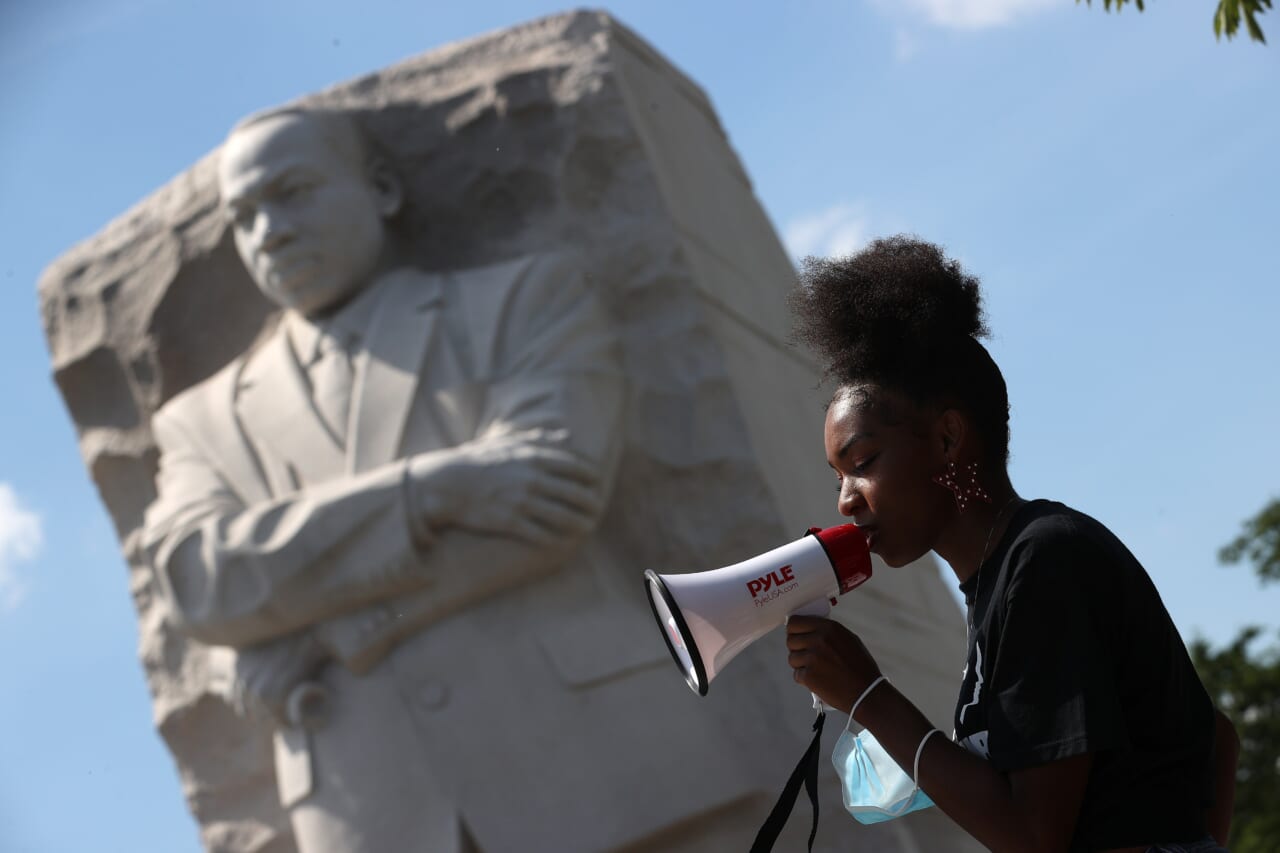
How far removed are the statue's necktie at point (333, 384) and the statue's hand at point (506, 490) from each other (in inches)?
18.5

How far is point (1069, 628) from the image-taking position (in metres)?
1.77

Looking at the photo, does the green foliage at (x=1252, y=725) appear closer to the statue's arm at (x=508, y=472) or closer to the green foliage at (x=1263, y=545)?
the green foliage at (x=1263, y=545)

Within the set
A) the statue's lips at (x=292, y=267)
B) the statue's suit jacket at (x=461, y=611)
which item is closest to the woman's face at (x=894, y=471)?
the statue's suit jacket at (x=461, y=611)

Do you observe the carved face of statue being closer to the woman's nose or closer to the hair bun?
the hair bun

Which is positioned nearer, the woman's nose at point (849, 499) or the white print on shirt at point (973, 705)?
the white print on shirt at point (973, 705)

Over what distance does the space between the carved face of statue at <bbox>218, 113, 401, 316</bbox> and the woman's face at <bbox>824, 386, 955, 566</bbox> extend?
371cm

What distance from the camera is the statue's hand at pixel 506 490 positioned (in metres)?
4.79

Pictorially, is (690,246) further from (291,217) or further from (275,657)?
(275,657)

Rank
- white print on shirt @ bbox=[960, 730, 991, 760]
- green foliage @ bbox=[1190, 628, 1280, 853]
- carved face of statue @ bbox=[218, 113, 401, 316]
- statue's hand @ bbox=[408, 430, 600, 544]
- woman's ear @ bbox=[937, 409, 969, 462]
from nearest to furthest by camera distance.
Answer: white print on shirt @ bbox=[960, 730, 991, 760]
woman's ear @ bbox=[937, 409, 969, 462]
statue's hand @ bbox=[408, 430, 600, 544]
carved face of statue @ bbox=[218, 113, 401, 316]
green foliage @ bbox=[1190, 628, 1280, 853]

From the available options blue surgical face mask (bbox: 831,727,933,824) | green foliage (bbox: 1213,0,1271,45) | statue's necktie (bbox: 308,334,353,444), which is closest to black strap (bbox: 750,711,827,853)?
blue surgical face mask (bbox: 831,727,933,824)

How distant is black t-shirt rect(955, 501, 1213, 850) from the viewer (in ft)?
5.72

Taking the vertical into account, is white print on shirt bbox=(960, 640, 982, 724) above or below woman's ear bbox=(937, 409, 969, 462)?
below

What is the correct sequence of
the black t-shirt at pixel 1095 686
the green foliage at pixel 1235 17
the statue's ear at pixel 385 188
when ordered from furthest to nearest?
the statue's ear at pixel 385 188, the green foliage at pixel 1235 17, the black t-shirt at pixel 1095 686

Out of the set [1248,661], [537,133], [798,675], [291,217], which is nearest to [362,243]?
[291,217]
